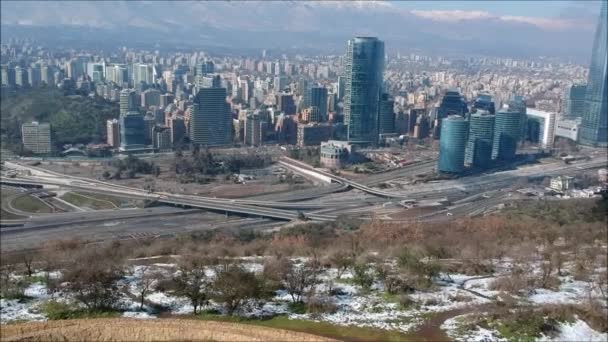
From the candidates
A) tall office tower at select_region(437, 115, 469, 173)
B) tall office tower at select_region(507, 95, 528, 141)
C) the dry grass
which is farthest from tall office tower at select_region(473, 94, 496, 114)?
the dry grass

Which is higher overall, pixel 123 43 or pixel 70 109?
pixel 123 43

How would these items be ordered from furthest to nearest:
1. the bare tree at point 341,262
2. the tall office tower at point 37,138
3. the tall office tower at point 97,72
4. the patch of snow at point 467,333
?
1. the tall office tower at point 97,72
2. the tall office tower at point 37,138
3. the bare tree at point 341,262
4. the patch of snow at point 467,333

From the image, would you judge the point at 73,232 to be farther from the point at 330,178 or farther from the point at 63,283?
the point at 330,178

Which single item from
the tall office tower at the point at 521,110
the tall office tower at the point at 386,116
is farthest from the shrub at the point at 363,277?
the tall office tower at the point at 386,116

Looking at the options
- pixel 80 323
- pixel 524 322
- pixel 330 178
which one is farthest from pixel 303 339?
pixel 330 178

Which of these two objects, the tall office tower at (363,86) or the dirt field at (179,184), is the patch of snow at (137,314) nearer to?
the dirt field at (179,184)

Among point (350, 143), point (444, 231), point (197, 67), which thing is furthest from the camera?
point (197, 67)
